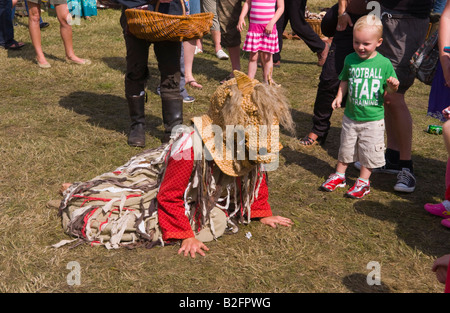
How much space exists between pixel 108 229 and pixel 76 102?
3.27 m

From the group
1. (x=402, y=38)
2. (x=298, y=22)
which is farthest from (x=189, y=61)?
(x=402, y=38)

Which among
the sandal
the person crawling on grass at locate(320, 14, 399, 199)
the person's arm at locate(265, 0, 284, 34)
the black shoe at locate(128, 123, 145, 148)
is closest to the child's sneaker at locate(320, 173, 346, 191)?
the person crawling on grass at locate(320, 14, 399, 199)

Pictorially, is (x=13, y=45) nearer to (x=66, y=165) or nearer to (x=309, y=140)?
(x=66, y=165)

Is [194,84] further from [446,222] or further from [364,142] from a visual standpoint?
[446,222]

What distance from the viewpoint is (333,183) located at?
13.8 ft

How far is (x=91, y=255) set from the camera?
10.3 feet

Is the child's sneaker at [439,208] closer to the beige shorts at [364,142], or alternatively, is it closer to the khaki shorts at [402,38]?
the beige shorts at [364,142]

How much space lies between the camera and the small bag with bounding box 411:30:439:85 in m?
3.63

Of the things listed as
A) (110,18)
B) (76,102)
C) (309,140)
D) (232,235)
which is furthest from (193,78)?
(110,18)

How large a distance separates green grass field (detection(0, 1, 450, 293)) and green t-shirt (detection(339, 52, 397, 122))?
0.68 m

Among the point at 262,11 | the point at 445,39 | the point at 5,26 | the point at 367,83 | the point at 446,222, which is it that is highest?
the point at 445,39

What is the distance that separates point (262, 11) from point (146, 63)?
2396mm

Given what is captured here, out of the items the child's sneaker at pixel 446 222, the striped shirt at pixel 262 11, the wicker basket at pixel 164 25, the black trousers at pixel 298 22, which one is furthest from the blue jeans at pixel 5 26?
the child's sneaker at pixel 446 222

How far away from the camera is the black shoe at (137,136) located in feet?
15.9
